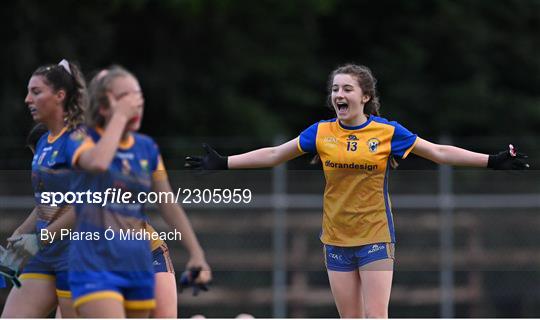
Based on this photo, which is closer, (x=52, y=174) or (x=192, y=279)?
(x=192, y=279)

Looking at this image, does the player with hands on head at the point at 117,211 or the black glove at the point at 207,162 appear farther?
the black glove at the point at 207,162

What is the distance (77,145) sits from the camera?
542 cm

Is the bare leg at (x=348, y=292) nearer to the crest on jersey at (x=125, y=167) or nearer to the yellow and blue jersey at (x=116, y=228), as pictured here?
the yellow and blue jersey at (x=116, y=228)

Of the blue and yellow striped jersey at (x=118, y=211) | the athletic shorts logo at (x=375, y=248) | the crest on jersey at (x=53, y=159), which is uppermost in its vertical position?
the crest on jersey at (x=53, y=159)

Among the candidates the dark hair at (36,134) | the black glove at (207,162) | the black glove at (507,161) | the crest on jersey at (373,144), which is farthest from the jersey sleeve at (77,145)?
the black glove at (507,161)

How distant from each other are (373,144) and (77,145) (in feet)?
7.36

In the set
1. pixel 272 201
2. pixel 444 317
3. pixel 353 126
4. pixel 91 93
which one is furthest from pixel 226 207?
pixel 91 93

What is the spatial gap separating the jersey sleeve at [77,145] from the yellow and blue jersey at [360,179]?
75.7 inches

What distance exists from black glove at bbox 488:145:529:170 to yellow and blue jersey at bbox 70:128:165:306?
2.50 m

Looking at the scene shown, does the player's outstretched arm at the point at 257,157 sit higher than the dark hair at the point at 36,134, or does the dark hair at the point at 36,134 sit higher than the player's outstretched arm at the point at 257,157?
the dark hair at the point at 36,134

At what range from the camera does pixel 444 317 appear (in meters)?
13.5

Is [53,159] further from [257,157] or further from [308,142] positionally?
[308,142]

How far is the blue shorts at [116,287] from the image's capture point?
524 cm

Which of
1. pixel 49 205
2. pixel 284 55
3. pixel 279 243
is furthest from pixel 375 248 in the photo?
pixel 284 55
